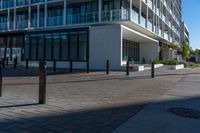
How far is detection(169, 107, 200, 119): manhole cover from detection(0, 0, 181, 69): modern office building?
58.8 feet

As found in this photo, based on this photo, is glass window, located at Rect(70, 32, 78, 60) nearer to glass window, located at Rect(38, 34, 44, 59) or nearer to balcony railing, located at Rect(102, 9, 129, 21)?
balcony railing, located at Rect(102, 9, 129, 21)

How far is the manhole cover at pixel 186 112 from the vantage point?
658 centimetres

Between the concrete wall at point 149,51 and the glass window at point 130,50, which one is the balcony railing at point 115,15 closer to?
the glass window at point 130,50

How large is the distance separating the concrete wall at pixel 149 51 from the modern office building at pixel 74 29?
7.90ft

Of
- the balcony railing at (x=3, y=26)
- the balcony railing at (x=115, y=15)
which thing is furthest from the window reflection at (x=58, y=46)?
the balcony railing at (x=3, y=26)

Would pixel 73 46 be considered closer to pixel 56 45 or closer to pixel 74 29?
pixel 74 29

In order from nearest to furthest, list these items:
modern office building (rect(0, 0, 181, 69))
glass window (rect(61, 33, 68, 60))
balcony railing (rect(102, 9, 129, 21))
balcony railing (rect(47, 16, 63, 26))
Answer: modern office building (rect(0, 0, 181, 69)) < balcony railing (rect(102, 9, 129, 21)) < glass window (rect(61, 33, 68, 60)) < balcony railing (rect(47, 16, 63, 26))

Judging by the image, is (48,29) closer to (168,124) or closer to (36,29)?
(36,29)

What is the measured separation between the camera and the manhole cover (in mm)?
6576

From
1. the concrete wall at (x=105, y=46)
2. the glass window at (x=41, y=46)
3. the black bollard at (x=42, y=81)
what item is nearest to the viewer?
the black bollard at (x=42, y=81)

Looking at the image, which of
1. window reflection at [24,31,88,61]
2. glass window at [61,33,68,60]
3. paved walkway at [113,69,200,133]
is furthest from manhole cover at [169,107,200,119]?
glass window at [61,33,68,60]

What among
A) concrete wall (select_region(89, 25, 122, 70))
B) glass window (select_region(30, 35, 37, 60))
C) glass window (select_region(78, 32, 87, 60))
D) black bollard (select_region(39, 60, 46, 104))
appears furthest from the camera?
glass window (select_region(30, 35, 37, 60))

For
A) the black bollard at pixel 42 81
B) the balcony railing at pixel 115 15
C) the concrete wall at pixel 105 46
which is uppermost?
the balcony railing at pixel 115 15

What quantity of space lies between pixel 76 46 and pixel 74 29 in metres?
1.94
